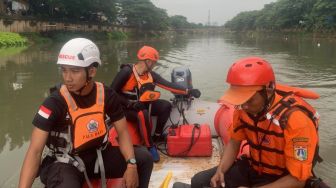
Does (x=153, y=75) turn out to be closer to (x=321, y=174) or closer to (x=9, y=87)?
(x=321, y=174)

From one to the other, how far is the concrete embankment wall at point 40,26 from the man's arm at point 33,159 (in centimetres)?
2813

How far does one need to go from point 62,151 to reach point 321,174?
337cm

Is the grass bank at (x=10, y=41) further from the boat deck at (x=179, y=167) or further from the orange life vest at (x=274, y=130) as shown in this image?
the orange life vest at (x=274, y=130)

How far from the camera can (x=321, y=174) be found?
15.6 feet

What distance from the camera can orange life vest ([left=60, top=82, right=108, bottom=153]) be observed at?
2527 mm

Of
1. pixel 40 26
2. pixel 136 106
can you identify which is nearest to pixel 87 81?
pixel 136 106

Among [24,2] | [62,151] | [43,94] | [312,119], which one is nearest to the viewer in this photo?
[312,119]

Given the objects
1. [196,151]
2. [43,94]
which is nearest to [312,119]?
[196,151]

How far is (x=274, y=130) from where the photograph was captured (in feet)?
7.40

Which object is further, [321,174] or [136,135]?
[321,174]

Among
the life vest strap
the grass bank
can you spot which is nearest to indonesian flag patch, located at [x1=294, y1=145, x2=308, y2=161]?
the life vest strap

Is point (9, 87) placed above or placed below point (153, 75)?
below

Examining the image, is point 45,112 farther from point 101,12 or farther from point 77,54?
point 101,12

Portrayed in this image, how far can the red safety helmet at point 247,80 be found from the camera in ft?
7.16
